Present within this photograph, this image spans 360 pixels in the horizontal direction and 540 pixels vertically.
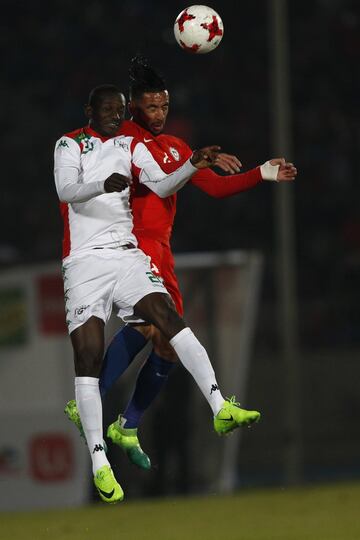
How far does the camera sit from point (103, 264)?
674 cm

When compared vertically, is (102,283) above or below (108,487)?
above

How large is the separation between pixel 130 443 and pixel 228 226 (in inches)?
371

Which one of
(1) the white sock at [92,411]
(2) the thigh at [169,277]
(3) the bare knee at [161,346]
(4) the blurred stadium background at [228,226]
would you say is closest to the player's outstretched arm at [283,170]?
(2) the thigh at [169,277]

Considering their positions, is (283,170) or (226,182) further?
(226,182)

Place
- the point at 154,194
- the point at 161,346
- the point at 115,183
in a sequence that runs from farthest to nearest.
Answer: the point at 161,346 → the point at 154,194 → the point at 115,183

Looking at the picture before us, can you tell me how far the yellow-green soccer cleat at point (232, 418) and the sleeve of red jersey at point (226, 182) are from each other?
3.65ft

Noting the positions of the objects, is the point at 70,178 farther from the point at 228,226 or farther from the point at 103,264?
the point at 228,226

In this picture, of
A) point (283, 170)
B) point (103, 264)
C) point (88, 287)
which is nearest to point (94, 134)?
point (103, 264)

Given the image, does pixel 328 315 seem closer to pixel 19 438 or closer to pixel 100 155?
pixel 19 438

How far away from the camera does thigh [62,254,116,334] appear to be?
671 cm

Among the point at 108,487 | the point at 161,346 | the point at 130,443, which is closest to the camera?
the point at 108,487

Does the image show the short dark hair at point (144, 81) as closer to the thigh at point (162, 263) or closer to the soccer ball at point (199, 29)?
the soccer ball at point (199, 29)

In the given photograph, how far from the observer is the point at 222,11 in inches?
700

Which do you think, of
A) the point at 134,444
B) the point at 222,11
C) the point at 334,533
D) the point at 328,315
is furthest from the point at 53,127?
the point at 134,444
